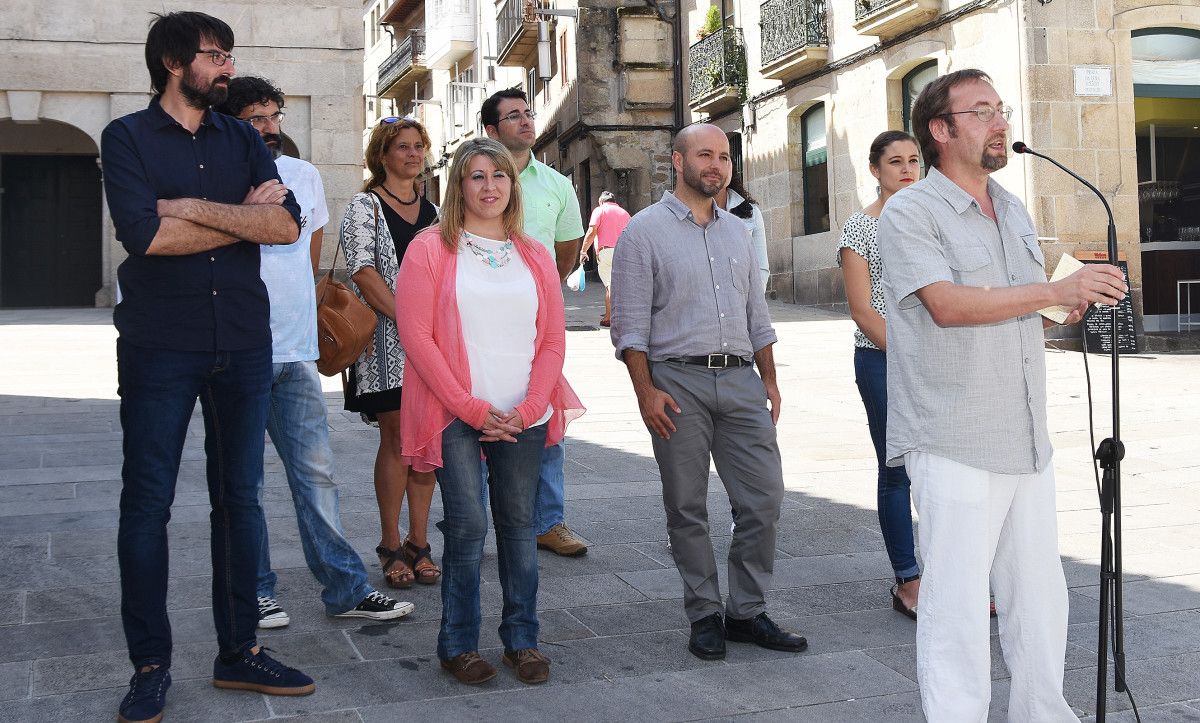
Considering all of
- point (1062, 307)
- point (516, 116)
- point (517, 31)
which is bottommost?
point (1062, 307)

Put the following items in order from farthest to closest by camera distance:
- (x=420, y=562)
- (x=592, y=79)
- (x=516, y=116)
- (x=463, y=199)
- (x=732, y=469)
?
(x=592, y=79) → (x=516, y=116) → (x=420, y=562) → (x=732, y=469) → (x=463, y=199)

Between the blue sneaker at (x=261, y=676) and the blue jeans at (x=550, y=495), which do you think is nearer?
the blue sneaker at (x=261, y=676)

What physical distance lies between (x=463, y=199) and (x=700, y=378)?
1.09 metres

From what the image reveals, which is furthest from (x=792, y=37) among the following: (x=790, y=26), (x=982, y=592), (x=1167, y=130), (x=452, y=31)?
(x=452, y=31)

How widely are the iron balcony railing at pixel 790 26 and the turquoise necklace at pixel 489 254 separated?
18.7m

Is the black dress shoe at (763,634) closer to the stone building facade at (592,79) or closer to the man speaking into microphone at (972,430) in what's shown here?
the man speaking into microphone at (972,430)

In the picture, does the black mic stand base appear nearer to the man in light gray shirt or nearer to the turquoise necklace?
the man in light gray shirt

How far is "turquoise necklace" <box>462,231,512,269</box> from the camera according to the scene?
170 inches

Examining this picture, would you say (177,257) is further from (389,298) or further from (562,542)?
(562,542)

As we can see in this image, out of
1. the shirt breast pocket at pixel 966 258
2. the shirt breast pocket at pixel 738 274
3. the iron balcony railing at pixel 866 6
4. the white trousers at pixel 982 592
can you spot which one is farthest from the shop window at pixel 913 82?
the white trousers at pixel 982 592

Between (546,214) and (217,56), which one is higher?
(217,56)

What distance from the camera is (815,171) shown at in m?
23.4

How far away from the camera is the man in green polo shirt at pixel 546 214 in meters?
5.86

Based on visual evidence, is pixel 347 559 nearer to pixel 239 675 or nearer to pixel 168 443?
pixel 239 675
